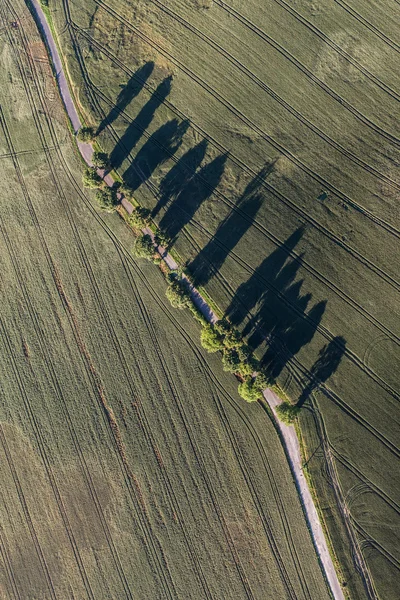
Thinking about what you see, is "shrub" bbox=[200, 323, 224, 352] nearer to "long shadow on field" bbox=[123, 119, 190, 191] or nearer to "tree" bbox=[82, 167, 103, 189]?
"long shadow on field" bbox=[123, 119, 190, 191]

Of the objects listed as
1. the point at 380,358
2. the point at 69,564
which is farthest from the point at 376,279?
the point at 69,564

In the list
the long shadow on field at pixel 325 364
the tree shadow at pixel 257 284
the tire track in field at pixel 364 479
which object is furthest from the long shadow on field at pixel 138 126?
the tire track in field at pixel 364 479

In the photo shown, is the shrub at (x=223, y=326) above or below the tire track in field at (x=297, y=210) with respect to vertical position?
below

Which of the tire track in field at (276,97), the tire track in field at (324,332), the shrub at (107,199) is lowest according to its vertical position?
the shrub at (107,199)

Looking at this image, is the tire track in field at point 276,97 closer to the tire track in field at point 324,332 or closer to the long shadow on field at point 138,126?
the long shadow on field at point 138,126

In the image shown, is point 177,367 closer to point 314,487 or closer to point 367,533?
point 314,487

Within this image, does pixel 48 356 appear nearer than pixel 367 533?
No
